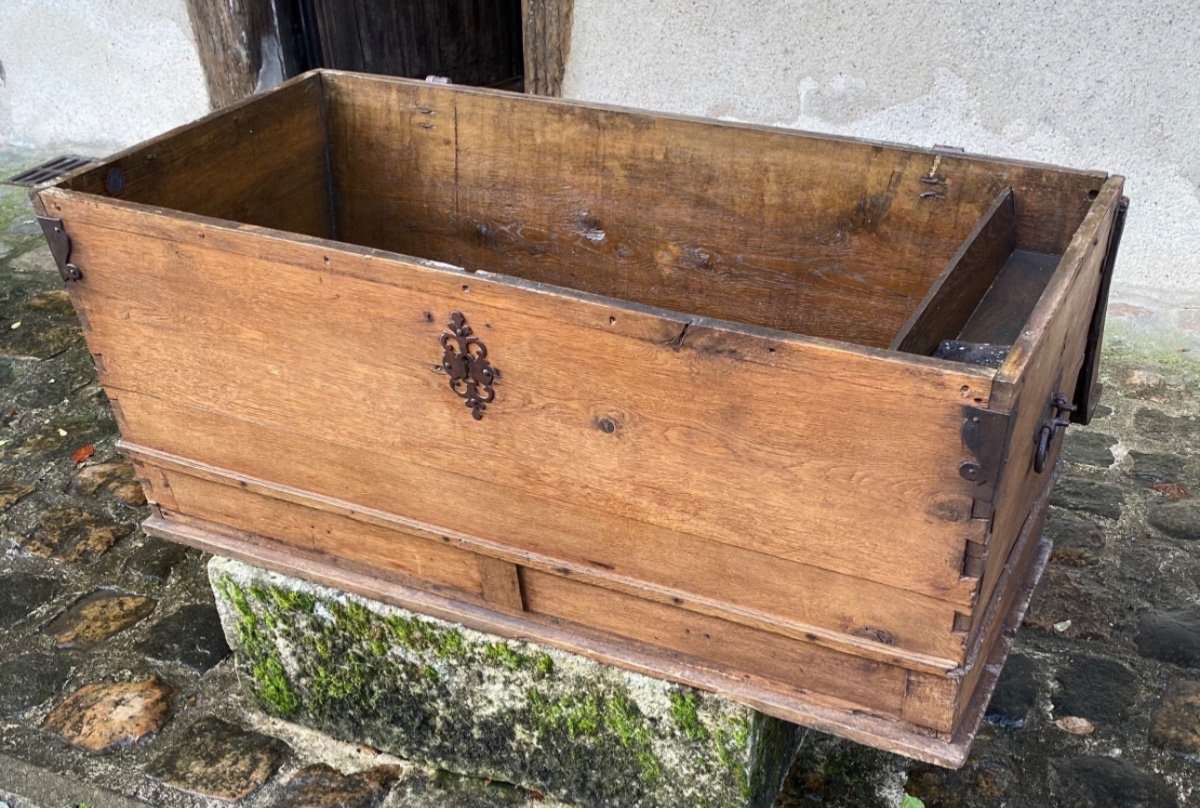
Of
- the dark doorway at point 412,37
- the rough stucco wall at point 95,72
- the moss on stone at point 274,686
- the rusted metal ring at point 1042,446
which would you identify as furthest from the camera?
the rough stucco wall at point 95,72

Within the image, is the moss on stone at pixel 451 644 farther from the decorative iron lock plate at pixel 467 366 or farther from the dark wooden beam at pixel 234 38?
the dark wooden beam at pixel 234 38

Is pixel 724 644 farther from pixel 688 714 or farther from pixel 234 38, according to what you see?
pixel 234 38

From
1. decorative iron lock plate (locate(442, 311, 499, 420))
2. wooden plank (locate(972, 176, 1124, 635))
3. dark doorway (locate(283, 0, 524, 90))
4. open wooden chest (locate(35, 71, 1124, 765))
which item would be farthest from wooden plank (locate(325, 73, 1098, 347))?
dark doorway (locate(283, 0, 524, 90))

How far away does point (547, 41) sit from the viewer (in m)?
4.10

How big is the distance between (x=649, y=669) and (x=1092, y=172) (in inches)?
51.4

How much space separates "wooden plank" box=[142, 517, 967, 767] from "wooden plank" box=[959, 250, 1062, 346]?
0.72m

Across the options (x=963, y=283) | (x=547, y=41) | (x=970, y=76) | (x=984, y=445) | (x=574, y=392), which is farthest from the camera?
(x=547, y=41)

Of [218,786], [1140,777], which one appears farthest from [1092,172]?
[218,786]

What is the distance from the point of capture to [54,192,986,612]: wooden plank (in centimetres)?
165

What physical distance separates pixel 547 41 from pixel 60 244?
231cm

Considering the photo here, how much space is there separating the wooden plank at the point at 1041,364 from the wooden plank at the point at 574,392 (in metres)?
0.07

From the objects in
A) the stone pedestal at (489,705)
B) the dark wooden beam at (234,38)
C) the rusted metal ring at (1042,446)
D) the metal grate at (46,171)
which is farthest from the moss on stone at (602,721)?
the metal grate at (46,171)

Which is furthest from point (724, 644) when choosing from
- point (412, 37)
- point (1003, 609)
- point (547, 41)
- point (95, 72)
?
point (95, 72)

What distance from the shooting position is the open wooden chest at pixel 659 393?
1698 millimetres
